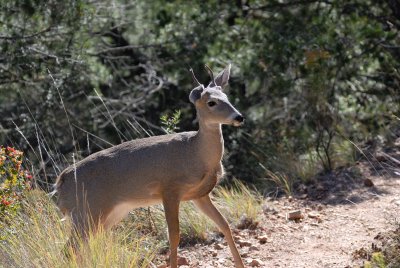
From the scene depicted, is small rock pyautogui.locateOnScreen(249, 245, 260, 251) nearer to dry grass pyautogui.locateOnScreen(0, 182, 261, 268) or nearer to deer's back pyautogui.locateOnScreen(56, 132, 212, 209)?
dry grass pyautogui.locateOnScreen(0, 182, 261, 268)

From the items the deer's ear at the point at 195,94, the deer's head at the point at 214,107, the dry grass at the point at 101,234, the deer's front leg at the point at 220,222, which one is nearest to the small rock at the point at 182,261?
the dry grass at the point at 101,234

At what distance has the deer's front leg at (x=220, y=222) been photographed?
711 centimetres

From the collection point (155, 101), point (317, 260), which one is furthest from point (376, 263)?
point (155, 101)

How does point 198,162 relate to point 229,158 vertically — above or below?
above

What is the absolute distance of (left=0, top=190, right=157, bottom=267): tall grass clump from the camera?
607 cm

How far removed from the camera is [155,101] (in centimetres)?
1462

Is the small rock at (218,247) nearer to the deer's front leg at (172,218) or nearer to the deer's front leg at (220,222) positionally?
the deer's front leg at (220,222)

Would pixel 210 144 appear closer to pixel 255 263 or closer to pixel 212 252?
pixel 255 263

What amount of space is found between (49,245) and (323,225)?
298 centimetres

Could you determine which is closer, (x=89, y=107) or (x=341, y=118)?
(x=341, y=118)

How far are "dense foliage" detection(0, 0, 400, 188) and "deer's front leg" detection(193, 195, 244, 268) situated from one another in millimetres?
2813

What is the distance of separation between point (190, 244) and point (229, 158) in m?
4.90

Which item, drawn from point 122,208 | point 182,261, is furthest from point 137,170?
point 182,261

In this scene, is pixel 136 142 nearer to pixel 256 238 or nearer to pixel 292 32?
pixel 256 238
